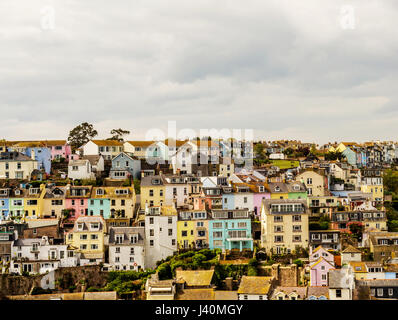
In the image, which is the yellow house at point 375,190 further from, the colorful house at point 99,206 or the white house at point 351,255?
the colorful house at point 99,206

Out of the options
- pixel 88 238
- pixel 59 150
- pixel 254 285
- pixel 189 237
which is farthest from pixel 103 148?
pixel 254 285

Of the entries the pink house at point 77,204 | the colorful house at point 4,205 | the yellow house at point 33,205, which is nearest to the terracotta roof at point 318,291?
the pink house at point 77,204

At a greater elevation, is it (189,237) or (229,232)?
(229,232)

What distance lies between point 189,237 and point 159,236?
128 centimetres

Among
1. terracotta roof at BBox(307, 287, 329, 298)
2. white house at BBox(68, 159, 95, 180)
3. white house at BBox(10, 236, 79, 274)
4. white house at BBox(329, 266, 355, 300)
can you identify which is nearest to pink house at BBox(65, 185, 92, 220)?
white house at BBox(10, 236, 79, 274)

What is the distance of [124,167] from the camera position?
102 feet

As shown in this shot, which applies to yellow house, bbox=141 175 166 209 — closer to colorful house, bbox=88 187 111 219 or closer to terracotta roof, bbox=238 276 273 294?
colorful house, bbox=88 187 111 219

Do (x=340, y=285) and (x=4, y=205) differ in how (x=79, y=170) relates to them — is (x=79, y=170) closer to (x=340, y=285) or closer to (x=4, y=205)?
(x=4, y=205)

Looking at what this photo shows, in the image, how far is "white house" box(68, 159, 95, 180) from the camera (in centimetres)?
2950

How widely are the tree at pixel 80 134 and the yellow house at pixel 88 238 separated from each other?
1615cm

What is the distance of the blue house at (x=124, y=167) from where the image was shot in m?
30.2

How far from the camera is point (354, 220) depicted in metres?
24.5

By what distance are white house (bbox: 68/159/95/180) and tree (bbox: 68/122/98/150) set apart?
25.9 feet
